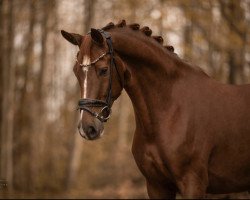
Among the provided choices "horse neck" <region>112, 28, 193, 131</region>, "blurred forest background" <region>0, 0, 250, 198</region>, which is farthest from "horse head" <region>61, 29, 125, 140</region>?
"blurred forest background" <region>0, 0, 250, 198</region>

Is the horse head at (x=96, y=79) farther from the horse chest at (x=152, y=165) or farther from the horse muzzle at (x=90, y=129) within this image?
the horse chest at (x=152, y=165)

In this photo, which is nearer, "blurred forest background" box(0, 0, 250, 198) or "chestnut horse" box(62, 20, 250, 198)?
"chestnut horse" box(62, 20, 250, 198)

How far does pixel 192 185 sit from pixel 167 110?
2.78 feet

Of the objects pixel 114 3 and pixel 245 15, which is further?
pixel 114 3

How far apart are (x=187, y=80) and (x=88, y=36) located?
48.2 inches

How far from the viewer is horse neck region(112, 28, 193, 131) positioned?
5.03 meters

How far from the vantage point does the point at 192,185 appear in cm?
471

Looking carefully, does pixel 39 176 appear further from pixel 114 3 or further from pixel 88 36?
pixel 88 36

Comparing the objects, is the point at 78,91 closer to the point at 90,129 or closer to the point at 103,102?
the point at 103,102

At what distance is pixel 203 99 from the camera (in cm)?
511

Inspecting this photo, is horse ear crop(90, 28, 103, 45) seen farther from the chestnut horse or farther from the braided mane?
the braided mane

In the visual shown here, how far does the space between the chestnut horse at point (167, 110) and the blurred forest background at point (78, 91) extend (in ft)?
21.6

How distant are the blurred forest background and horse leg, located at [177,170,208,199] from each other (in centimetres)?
729

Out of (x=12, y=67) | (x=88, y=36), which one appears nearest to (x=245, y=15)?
(x=88, y=36)
